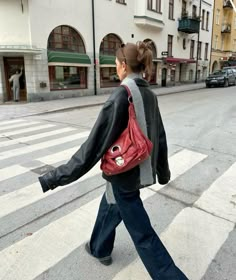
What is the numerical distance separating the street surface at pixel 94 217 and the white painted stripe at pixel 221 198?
13 millimetres

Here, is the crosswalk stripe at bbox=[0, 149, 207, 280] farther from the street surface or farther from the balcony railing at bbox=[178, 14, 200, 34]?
the balcony railing at bbox=[178, 14, 200, 34]

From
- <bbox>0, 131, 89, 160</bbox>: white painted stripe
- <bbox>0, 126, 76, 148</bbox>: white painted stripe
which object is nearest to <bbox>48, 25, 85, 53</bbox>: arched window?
<bbox>0, 126, 76, 148</bbox>: white painted stripe

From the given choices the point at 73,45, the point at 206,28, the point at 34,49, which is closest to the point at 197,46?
the point at 206,28

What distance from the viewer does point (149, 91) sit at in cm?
198

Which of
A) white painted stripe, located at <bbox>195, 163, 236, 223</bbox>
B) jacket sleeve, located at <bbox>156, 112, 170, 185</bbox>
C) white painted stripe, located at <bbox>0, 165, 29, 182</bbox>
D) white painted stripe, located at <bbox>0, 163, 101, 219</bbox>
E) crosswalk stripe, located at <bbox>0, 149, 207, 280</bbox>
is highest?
jacket sleeve, located at <bbox>156, 112, 170, 185</bbox>

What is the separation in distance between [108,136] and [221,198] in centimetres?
266

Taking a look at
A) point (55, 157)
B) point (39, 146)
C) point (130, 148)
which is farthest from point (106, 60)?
point (130, 148)

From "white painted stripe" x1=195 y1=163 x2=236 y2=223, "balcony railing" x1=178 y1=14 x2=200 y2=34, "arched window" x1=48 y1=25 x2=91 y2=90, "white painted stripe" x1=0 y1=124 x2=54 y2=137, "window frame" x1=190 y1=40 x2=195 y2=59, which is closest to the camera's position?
"white painted stripe" x1=195 y1=163 x2=236 y2=223

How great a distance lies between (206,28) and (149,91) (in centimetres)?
3366

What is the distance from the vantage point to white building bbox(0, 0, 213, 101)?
13.8 m

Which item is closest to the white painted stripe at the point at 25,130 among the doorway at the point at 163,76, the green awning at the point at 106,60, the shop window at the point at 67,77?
the shop window at the point at 67,77

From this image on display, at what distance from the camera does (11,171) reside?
4.82 metres

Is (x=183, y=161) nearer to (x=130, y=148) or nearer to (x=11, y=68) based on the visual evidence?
(x=130, y=148)

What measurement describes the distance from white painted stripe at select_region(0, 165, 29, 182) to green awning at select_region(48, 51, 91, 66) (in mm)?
11231
